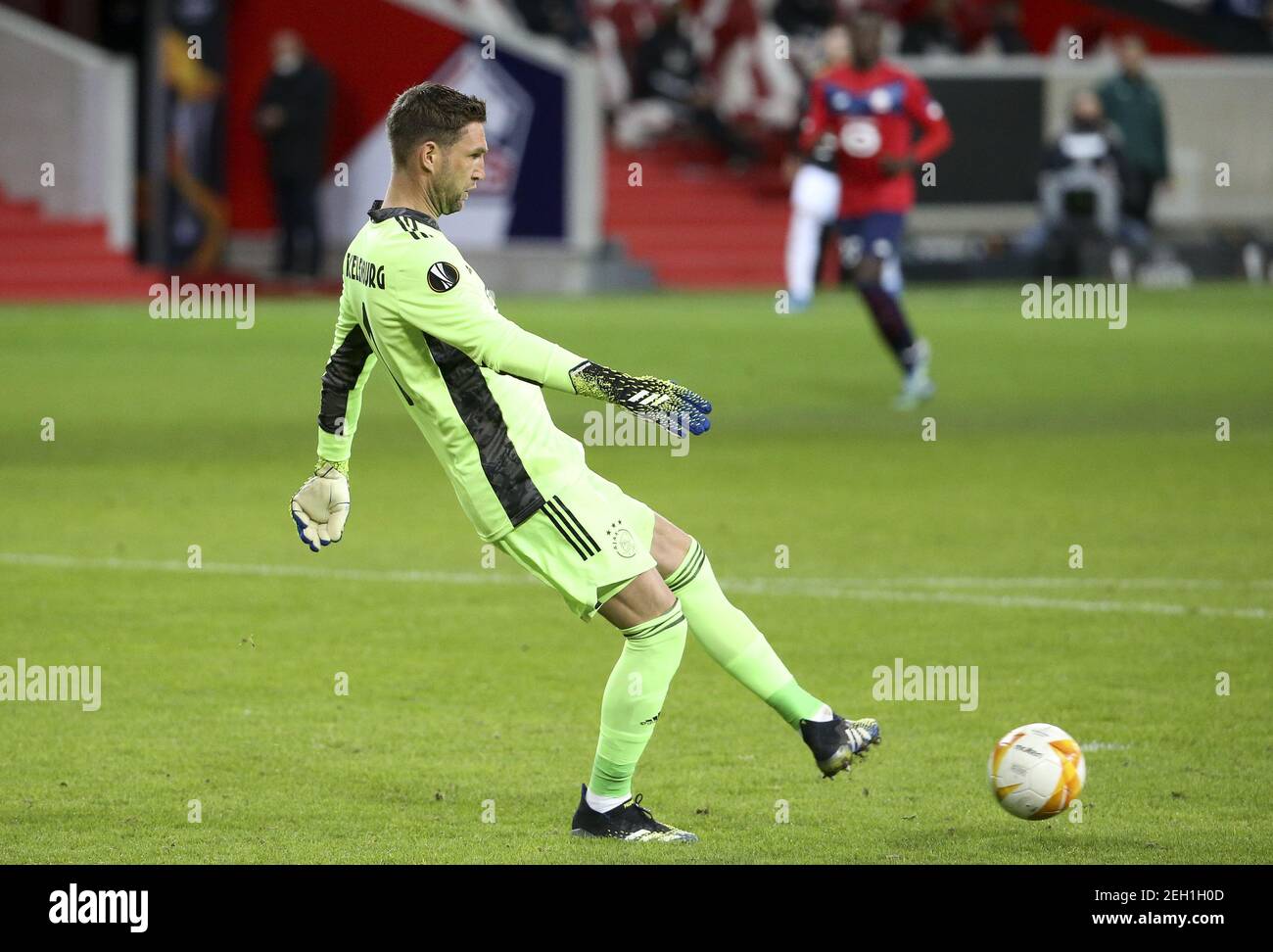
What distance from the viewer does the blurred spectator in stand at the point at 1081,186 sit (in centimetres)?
2630

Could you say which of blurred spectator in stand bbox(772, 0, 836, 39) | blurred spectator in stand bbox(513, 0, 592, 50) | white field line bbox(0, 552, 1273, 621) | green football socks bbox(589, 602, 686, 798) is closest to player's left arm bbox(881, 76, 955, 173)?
white field line bbox(0, 552, 1273, 621)

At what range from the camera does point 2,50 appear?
88.2 ft

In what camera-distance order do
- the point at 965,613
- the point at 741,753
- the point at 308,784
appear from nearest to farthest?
the point at 308,784 < the point at 741,753 < the point at 965,613

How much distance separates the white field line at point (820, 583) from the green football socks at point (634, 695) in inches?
149

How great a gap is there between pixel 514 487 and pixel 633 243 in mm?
22326

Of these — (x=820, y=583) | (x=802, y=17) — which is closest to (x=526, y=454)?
(x=820, y=583)

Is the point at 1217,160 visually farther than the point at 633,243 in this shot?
Yes

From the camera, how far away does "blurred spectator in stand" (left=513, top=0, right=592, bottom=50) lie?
28.6 m

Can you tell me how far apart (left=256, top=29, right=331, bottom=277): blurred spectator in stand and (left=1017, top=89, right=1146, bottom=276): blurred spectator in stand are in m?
8.63

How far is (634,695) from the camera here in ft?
19.5

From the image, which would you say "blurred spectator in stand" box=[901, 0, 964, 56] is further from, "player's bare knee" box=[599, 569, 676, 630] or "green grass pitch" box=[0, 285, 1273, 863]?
"player's bare knee" box=[599, 569, 676, 630]

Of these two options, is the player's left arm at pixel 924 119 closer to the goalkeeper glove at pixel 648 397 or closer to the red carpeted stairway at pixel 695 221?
the goalkeeper glove at pixel 648 397
